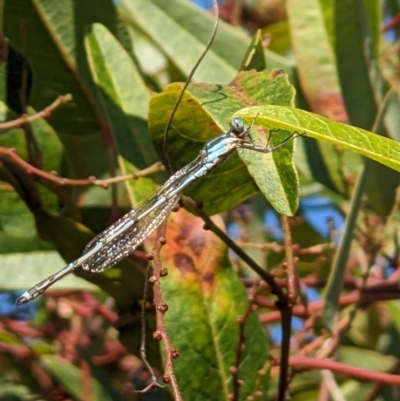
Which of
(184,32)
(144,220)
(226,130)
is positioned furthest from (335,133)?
(184,32)

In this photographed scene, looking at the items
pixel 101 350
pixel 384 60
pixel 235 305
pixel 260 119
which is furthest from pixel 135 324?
pixel 384 60

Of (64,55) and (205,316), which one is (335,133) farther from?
(64,55)

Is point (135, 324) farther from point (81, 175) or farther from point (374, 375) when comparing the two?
point (81, 175)

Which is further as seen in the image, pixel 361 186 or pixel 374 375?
pixel 361 186

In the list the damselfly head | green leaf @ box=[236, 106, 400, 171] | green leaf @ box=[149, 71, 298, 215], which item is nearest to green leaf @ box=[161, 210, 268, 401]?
green leaf @ box=[149, 71, 298, 215]

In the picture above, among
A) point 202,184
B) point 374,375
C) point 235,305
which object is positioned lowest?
point 374,375

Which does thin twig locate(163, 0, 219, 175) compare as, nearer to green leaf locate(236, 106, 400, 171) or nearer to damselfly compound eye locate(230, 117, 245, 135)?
damselfly compound eye locate(230, 117, 245, 135)

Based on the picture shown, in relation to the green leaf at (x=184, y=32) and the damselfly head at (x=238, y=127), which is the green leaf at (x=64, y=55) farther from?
the damselfly head at (x=238, y=127)
